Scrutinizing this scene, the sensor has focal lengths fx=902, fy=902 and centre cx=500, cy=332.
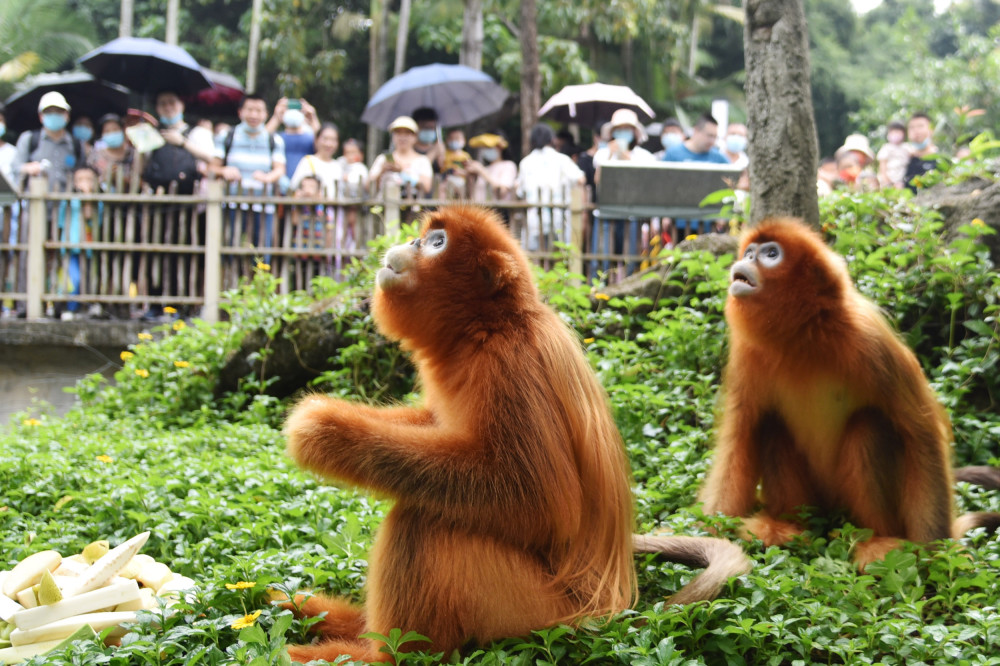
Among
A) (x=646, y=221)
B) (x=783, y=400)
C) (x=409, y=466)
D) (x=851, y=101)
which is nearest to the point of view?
(x=409, y=466)

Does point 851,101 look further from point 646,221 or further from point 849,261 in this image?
point 849,261

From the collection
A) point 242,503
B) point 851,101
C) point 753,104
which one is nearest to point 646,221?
point 753,104

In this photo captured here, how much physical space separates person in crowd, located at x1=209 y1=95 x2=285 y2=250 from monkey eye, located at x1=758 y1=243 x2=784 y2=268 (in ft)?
24.2

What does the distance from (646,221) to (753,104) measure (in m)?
4.10

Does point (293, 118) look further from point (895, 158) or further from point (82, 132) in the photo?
point (895, 158)

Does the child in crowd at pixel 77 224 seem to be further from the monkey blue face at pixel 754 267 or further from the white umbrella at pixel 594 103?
the monkey blue face at pixel 754 267

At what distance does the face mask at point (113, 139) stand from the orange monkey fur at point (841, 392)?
911cm

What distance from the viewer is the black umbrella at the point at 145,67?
12.2 meters

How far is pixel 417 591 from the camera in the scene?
8.82 feet

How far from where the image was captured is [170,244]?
34.2 ft

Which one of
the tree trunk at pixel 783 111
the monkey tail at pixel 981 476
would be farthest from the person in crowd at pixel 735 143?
the monkey tail at pixel 981 476

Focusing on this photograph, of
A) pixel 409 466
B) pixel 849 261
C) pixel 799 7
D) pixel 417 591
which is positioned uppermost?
pixel 799 7

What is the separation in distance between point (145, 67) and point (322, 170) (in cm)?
397

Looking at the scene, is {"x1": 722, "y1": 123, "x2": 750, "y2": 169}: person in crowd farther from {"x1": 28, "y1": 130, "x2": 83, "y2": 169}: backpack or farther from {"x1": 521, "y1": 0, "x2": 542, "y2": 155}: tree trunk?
{"x1": 28, "y1": 130, "x2": 83, "y2": 169}: backpack
